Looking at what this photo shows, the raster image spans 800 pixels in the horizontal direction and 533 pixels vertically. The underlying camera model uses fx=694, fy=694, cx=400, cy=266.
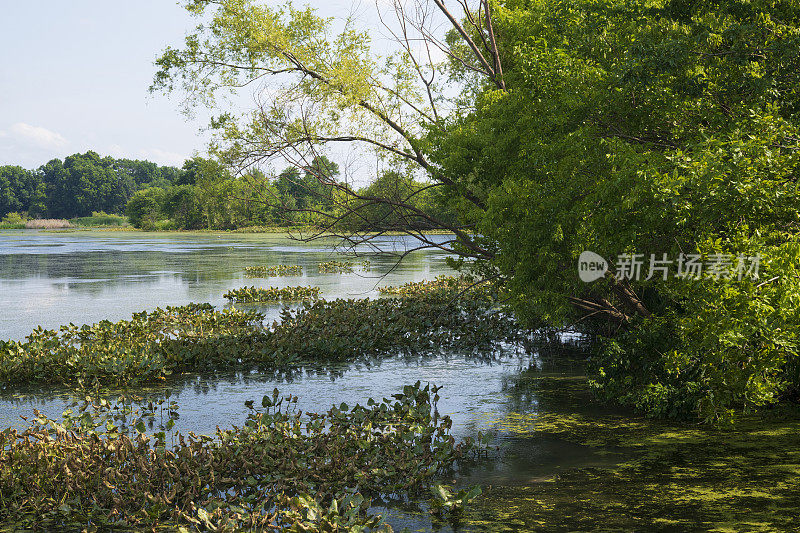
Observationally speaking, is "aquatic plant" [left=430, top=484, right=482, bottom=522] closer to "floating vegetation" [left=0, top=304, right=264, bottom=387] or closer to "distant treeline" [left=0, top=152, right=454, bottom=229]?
"floating vegetation" [left=0, top=304, right=264, bottom=387]

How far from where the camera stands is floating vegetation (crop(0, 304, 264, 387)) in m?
11.1

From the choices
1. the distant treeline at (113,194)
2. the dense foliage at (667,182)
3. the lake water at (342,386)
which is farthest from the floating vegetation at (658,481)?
the distant treeline at (113,194)

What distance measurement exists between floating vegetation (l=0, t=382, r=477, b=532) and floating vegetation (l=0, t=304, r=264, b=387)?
12.3 feet

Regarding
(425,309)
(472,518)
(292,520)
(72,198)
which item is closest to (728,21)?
(472,518)

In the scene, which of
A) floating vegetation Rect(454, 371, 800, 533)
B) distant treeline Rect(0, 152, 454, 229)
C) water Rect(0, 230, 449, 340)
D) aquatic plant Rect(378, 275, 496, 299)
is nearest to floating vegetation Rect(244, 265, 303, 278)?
water Rect(0, 230, 449, 340)

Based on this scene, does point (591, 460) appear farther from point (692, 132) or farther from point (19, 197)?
point (19, 197)

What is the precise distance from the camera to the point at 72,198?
474 feet

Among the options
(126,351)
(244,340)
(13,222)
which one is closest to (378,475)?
(126,351)

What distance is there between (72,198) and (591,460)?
155m

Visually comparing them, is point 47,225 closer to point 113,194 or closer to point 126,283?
point 113,194

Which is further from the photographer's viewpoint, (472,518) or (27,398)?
(27,398)

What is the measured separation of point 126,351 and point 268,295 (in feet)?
31.9

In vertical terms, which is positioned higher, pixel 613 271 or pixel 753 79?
pixel 753 79

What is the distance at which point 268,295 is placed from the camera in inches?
837
